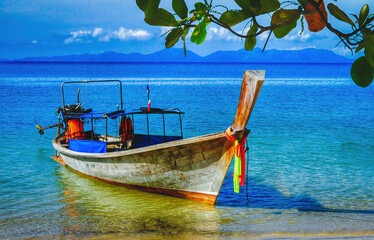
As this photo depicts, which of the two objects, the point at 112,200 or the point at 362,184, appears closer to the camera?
the point at 112,200

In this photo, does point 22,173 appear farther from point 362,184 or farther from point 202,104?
point 202,104

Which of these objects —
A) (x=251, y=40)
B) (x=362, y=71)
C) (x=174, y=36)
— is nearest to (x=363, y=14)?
(x=362, y=71)

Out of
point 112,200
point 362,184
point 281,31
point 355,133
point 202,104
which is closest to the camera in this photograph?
point 281,31

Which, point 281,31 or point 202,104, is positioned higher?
point 281,31

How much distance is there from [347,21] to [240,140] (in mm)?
5952

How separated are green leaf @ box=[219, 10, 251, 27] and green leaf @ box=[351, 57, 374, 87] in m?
0.35

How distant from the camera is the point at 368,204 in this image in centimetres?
898

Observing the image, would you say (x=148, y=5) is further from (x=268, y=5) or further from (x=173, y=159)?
(x=173, y=159)

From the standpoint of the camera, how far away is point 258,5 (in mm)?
1186

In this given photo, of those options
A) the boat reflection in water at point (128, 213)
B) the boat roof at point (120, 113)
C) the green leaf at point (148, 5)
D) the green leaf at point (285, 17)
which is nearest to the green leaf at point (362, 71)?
the green leaf at point (285, 17)

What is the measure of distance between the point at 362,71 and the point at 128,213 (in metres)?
7.95

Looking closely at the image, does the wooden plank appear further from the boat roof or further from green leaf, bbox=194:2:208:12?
green leaf, bbox=194:2:208:12

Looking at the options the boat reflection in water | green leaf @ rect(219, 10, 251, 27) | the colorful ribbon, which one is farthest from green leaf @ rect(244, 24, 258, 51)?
the boat reflection in water

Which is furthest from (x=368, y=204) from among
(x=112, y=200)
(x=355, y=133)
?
(x=355, y=133)
